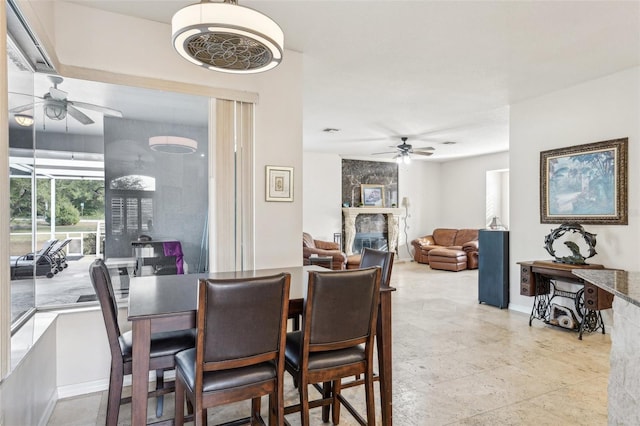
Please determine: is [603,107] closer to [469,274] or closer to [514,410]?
[514,410]

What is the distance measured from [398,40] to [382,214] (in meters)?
6.58

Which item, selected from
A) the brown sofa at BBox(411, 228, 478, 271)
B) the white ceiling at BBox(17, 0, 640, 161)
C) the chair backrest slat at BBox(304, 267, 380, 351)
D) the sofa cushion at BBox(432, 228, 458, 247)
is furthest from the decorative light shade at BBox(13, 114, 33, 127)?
the sofa cushion at BBox(432, 228, 458, 247)

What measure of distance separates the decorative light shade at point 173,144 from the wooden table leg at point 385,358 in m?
2.02

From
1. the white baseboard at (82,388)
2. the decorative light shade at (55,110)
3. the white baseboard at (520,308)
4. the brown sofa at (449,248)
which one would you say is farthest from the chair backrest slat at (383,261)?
the brown sofa at (449,248)

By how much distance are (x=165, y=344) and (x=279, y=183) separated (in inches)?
65.6

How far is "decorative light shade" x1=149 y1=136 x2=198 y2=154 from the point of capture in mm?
→ 2906

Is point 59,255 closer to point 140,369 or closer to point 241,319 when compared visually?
point 140,369

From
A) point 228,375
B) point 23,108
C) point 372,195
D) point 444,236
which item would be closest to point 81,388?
point 228,375

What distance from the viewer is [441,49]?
3186 mm

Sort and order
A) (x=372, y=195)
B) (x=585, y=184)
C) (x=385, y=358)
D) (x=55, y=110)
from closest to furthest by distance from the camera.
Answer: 1. (x=385, y=358)
2. (x=55, y=110)
3. (x=585, y=184)
4. (x=372, y=195)

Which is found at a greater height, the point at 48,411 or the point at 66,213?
the point at 66,213

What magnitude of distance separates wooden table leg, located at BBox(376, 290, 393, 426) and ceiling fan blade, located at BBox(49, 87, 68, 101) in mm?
2631

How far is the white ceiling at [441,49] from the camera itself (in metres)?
2.57

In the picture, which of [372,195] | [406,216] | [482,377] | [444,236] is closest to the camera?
[482,377]
